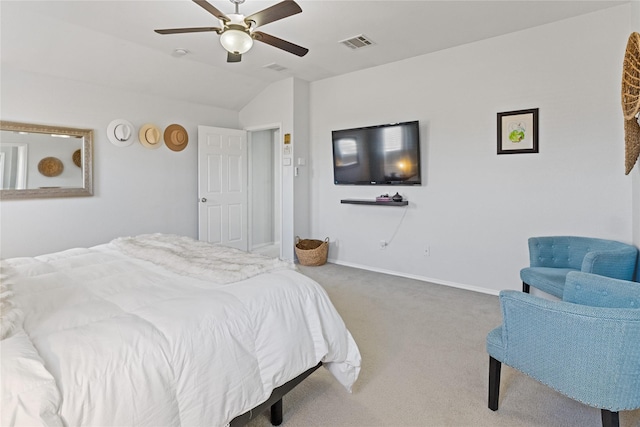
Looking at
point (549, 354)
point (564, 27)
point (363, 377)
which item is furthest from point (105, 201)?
point (564, 27)

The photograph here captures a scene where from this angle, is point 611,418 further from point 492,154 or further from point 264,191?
point 264,191

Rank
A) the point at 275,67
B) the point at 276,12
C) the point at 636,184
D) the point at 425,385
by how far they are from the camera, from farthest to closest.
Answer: the point at 275,67
the point at 636,184
the point at 276,12
the point at 425,385

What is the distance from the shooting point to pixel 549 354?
1.62 metres

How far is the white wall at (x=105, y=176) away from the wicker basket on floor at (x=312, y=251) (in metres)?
1.72

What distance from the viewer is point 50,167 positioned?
4.02 metres

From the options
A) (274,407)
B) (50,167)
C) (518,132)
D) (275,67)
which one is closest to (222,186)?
(275,67)

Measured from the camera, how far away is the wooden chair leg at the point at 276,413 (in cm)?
178

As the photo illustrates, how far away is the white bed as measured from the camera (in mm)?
1038

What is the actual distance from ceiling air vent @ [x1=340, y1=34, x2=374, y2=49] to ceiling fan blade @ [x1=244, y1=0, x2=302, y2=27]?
1.57 meters

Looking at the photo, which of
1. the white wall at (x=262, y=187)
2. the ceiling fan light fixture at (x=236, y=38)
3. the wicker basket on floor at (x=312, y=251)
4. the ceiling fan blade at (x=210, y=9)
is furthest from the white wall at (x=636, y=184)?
the white wall at (x=262, y=187)

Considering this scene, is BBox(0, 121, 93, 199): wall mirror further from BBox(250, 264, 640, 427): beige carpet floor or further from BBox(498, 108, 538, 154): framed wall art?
BBox(498, 108, 538, 154): framed wall art

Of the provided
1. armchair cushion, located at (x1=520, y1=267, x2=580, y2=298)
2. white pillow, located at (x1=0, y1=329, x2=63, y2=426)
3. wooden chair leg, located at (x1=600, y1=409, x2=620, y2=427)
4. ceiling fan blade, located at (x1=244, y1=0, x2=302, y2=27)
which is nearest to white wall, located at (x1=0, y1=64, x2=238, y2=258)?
ceiling fan blade, located at (x1=244, y1=0, x2=302, y2=27)

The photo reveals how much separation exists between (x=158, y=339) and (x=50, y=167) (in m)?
3.89

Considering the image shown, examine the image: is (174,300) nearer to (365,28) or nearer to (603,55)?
(365,28)
